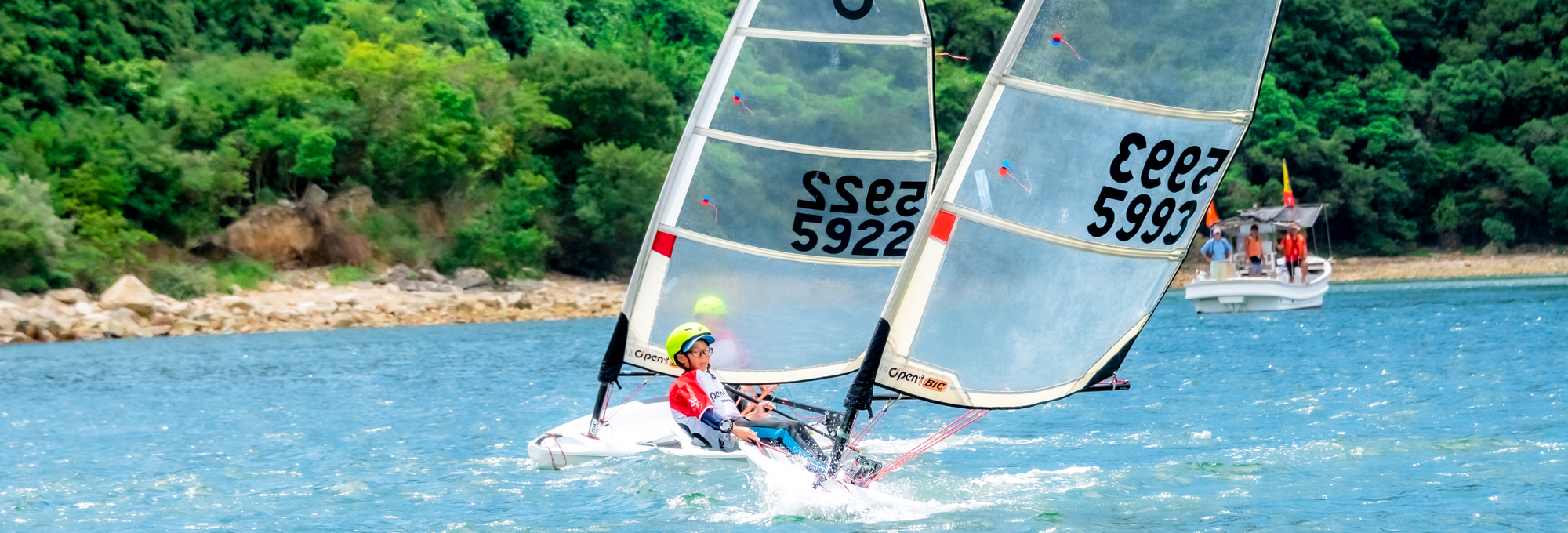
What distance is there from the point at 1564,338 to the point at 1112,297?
15761 millimetres

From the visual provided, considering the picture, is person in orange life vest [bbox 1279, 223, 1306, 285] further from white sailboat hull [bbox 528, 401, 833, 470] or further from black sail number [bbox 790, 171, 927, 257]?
white sailboat hull [bbox 528, 401, 833, 470]

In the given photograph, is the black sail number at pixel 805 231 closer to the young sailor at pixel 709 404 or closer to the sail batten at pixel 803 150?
the sail batten at pixel 803 150

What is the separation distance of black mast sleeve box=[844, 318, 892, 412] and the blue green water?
89 centimetres

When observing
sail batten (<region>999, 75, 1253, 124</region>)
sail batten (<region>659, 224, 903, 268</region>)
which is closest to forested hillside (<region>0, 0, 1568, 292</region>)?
sail batten (<region>659, 224, 903, 268</region>)

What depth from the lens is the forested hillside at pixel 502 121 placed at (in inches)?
1572

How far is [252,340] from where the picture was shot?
31250 mm

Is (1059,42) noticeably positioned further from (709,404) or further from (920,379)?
(709,404)

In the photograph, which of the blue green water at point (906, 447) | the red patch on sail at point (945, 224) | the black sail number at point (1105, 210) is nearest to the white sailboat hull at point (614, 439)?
the blue green water at point (906, 447)

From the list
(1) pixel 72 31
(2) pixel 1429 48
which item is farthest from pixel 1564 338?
(2) pixel 1429 48

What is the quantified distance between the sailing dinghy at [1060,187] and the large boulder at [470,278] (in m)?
37.1

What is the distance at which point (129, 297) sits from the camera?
34.5 m

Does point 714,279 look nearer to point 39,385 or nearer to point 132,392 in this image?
point 132,392

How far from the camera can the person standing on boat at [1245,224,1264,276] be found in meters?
28.7

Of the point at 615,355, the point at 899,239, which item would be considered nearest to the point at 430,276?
the point at 615,355
